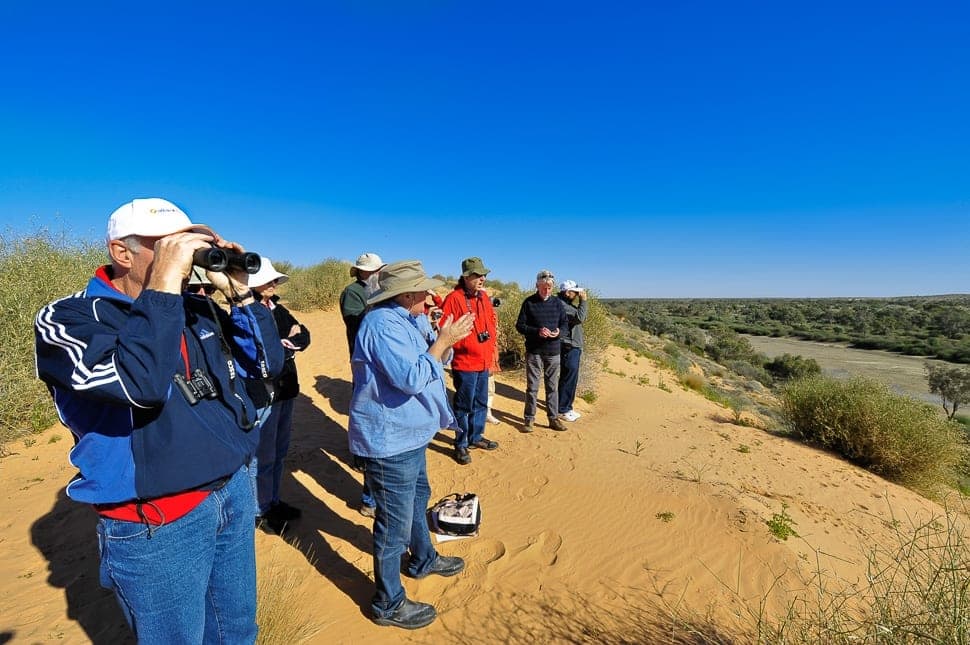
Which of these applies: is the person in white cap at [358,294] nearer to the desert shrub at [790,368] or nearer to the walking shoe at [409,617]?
the walking shoe at [409,617]

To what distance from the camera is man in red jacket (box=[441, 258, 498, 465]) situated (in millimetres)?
4594

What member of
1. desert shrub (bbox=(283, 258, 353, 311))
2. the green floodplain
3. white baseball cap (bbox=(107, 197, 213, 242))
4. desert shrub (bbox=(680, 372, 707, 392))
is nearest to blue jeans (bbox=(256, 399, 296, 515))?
white baseball cap (bbox=(107, 197, 213, 242))

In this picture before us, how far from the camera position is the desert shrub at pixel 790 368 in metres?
16.4

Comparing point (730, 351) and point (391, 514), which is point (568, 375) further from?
point (730, 351)

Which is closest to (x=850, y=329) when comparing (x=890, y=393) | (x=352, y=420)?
(x=890, y=393)

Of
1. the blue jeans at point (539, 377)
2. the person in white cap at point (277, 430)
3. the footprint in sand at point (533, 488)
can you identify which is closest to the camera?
the person in white cap at point (277, 430)

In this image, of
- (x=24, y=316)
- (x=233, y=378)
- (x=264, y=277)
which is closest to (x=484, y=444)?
(x=264, y=277)

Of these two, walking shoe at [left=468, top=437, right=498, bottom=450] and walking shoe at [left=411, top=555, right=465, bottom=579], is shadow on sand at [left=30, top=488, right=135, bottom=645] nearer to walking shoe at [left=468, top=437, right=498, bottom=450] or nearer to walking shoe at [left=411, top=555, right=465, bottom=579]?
walking shoe at [left=411, top=555, right=465, bottom=579]

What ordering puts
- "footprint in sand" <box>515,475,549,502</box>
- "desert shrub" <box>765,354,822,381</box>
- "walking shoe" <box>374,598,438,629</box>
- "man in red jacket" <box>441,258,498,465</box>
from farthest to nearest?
"desert shrub" <box>765,354,822,381</box>, "man in red jacket" <box>441,258,498,465</box>, "footprint in sand" <box>515,475,549,502</box>, "walking shoe" <box>374,598,438,629</box>

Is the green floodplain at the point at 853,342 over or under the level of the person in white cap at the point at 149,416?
under

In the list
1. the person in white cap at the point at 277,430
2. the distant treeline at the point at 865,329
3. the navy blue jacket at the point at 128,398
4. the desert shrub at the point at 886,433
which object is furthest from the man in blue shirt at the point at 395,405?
the distant treeline at the point at 865,329

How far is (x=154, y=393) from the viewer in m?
1.15

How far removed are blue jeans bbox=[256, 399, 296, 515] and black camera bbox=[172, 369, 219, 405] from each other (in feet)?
6.74

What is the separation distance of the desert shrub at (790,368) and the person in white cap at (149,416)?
19.2 meters
